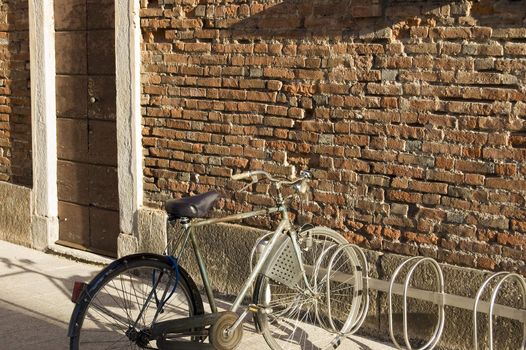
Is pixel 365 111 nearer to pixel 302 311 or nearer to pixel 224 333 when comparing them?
pixel 302 311

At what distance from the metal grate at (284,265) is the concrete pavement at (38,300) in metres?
0.61

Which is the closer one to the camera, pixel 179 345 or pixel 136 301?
pixel 179 345

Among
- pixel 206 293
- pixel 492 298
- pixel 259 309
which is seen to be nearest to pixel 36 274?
pixel 206 293

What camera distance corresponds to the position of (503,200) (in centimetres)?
544

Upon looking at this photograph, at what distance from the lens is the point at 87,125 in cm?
845

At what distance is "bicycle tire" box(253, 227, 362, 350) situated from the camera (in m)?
5.43

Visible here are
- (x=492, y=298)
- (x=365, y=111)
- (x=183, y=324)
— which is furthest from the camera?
(x=365, y=111)

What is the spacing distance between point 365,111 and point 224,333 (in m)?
1.81

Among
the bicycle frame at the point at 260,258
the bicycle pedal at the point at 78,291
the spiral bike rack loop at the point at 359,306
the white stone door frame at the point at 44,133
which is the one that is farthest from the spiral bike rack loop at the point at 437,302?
the white stone door frame at the point at 44,133

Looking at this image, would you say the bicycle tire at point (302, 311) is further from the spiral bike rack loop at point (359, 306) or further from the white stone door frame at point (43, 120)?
the white stone door frame at point (43, 120)

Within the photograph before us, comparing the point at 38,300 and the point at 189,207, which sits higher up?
the point at 189,207

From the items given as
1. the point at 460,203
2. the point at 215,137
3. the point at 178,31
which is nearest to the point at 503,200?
the point at 460,203

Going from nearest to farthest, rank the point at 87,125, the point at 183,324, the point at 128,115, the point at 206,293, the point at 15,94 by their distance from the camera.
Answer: the point at 183,324 → the point at 206,293 → the point at 128,115 → the point at 87,125 → the point at 15,94

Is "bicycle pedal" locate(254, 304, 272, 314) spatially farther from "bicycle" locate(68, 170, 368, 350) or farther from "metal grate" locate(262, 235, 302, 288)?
"metal grate" locate(262, 235, 302, 288)
